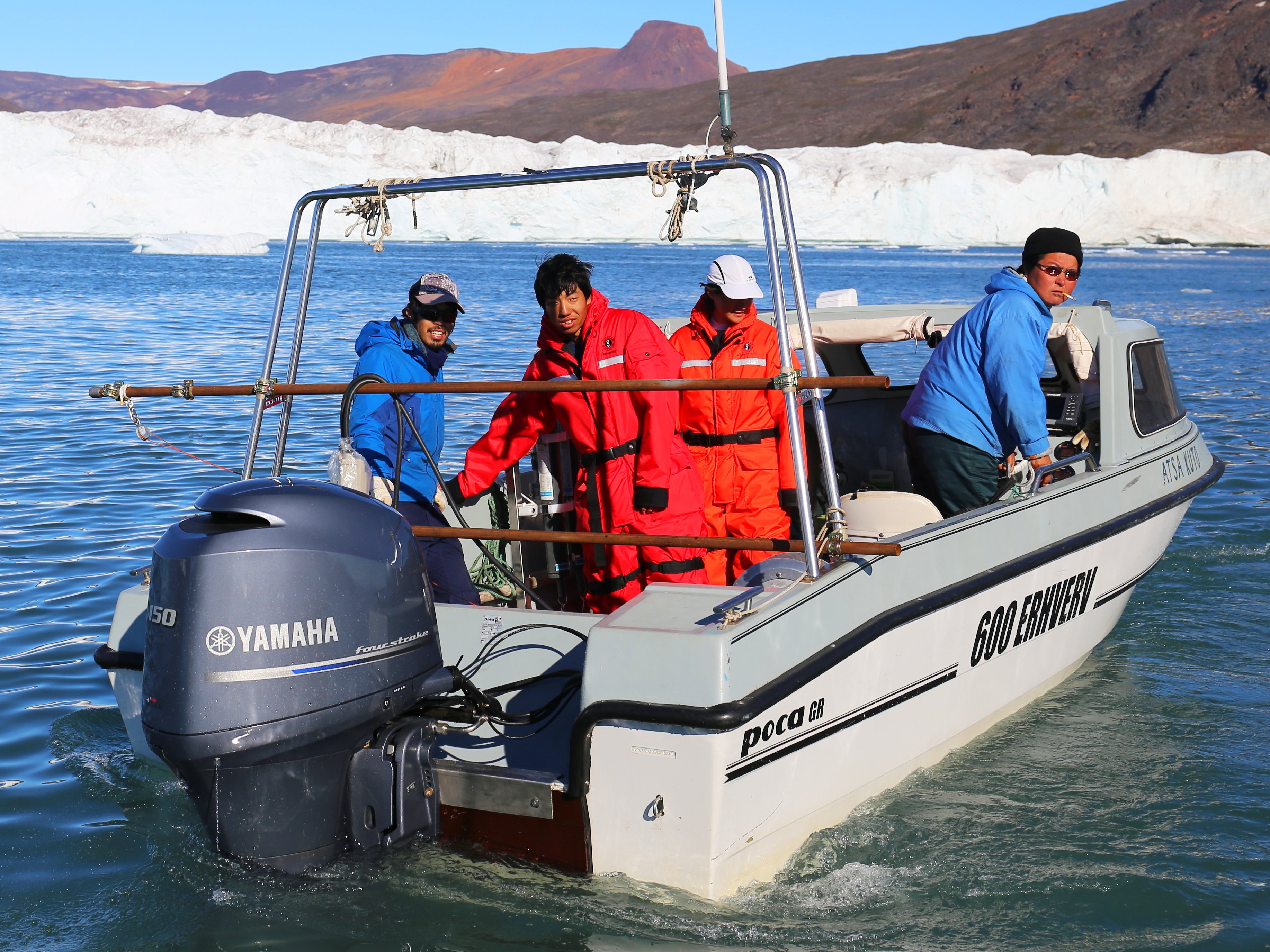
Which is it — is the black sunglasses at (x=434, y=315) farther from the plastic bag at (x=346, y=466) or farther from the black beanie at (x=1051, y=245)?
the black beanie at (x=1051, y=245)

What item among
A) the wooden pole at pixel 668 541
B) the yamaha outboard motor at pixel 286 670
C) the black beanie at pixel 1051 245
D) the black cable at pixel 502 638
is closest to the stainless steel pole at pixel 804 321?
the wooden pole at pixel 668 541

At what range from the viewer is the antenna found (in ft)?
11.1

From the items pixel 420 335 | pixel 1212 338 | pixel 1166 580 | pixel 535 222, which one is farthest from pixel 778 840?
pixel 535 222

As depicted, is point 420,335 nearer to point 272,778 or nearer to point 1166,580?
point 272,778

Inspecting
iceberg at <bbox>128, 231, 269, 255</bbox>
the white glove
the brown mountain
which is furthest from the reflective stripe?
the brown mountain

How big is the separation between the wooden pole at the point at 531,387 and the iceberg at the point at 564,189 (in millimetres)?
47244

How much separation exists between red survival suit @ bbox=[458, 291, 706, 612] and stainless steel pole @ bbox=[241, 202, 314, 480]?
3.07 ft

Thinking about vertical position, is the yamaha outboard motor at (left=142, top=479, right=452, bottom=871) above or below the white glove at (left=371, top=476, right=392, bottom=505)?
below

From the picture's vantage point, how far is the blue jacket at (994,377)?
173 inches

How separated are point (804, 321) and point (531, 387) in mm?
829

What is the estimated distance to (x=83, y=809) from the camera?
13.3 feet

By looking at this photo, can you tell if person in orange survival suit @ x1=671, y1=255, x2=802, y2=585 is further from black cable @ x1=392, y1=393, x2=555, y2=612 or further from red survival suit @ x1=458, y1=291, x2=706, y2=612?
black cable @ x1=392, y1=393, x2=555, y2=612

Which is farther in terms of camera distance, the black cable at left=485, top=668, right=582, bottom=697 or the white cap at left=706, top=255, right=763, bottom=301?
the white cap at left=706, top=255, right=763, bottom=301

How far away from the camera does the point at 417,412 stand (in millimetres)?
4473
